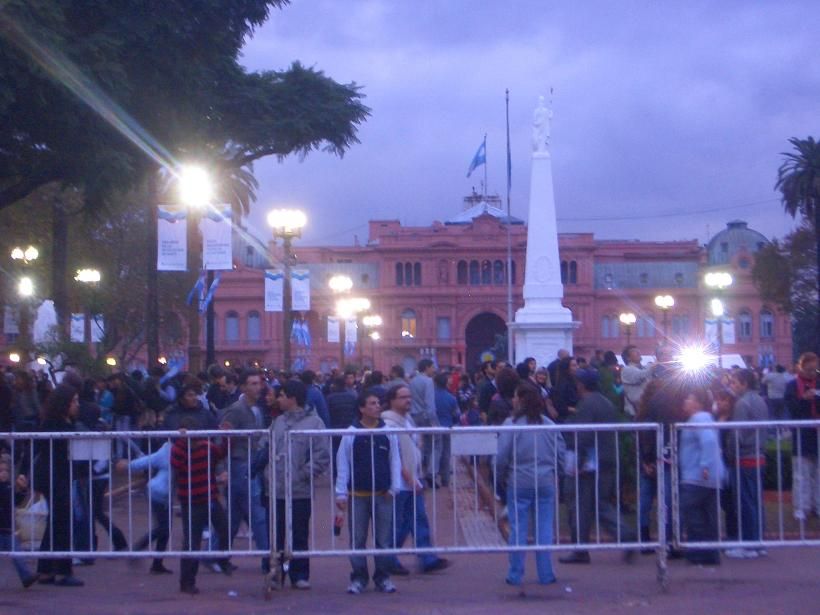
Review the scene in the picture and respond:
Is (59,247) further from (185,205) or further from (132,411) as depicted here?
(132,411)

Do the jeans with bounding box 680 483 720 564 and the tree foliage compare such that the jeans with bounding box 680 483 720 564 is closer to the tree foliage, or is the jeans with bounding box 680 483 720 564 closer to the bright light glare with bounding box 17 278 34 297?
the bright light glare with bounding box 17 278 34 297

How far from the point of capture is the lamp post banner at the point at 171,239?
2428cm

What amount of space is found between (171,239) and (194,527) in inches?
595

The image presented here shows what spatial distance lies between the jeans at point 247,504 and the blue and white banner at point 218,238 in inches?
576

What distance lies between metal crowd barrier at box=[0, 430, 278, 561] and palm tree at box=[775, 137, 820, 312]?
36.1 m

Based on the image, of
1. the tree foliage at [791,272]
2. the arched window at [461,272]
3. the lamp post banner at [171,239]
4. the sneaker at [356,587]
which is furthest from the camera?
the arched window at [461,272]

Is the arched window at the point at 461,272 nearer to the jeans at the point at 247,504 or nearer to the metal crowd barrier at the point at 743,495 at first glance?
the metal crowd barrier at the point at 743,495

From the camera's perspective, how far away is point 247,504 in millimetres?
10734

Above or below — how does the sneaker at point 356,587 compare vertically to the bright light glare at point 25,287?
below

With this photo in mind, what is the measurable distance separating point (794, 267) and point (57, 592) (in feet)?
157

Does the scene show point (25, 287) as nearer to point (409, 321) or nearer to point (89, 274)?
point (89, 274)

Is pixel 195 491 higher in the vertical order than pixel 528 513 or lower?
higher

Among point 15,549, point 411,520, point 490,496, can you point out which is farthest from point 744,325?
point 15,549

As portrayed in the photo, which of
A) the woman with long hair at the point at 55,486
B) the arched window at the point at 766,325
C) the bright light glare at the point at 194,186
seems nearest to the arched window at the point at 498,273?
the arched window at the point at 766,325
